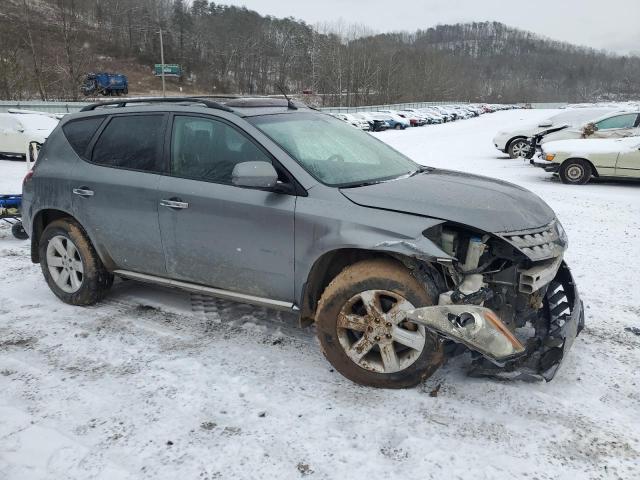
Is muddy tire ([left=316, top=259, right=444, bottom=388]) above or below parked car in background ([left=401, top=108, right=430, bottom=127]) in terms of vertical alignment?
below

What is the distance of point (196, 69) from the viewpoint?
95000 millimetres

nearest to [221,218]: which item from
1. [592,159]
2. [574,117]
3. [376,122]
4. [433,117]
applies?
[592,159]

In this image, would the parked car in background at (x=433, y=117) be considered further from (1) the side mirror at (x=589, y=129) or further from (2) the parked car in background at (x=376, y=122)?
(1) the side mirror at (x=589, y=129)

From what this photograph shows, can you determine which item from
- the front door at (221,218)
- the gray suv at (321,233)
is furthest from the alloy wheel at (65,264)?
the front door at (221,218)

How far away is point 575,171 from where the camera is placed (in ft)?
36.2

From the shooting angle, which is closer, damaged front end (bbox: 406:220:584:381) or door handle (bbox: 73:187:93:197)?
damaged front end (bbox: 406:220:584:381)

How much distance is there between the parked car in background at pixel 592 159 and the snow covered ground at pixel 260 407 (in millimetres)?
7259

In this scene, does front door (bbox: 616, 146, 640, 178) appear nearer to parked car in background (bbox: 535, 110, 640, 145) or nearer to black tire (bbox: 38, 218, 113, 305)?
parked car in background (bbox: 535, 110, 640, 145)

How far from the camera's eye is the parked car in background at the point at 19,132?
1444 cm

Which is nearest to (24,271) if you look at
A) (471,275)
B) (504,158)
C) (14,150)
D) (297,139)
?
(297,139)

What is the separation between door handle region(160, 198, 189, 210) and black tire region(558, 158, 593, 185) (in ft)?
32.0

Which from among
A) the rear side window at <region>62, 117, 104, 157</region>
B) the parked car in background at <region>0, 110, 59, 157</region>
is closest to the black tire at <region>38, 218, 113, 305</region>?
the rear side window at <region>62, 117, 104, 157</region>

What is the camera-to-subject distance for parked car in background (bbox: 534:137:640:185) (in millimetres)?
10430

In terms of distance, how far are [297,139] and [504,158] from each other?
45.3ft
